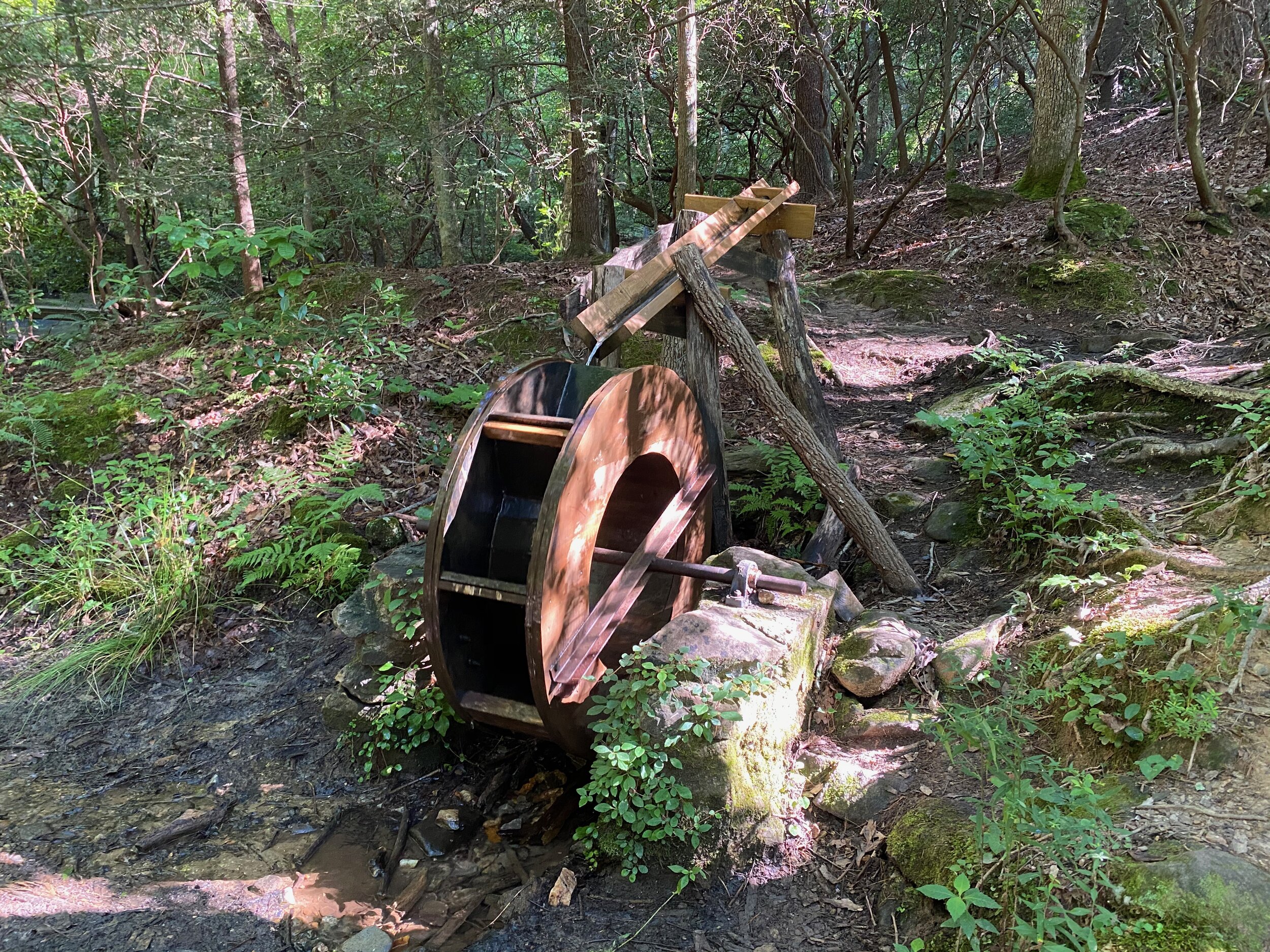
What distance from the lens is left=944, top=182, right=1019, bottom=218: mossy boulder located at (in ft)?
32.6

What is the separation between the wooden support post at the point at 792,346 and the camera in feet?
17.5

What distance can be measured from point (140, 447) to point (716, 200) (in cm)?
481

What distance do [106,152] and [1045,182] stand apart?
10.5 m

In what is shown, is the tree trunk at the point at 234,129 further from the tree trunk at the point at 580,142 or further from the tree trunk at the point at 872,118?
the tree trunk at the point at 872,118

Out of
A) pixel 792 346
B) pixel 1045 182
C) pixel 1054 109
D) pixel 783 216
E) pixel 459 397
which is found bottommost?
pixel 459 397

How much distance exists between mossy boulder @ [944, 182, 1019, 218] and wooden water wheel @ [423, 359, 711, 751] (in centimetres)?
717

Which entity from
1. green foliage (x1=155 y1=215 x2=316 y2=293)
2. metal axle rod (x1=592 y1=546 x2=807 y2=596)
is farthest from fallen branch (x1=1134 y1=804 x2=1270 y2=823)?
green foliage (x1=155 y1=215 x2=316 y2=293)

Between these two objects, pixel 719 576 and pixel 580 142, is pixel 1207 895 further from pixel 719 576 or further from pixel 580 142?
pixel 580 142

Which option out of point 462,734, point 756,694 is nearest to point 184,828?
point 462,734

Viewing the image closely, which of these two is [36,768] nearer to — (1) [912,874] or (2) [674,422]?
(2) [674,422]

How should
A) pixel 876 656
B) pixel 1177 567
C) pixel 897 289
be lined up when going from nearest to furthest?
pixel 1177 567 < pixel 876 656 < pixel 897 289

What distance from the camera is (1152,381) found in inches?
200

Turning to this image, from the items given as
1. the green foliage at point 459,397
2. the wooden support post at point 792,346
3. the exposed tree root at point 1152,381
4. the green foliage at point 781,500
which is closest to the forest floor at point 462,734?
the green foliage at point 459,397

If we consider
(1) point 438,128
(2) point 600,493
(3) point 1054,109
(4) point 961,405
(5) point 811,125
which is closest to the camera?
(2) point 600,493
